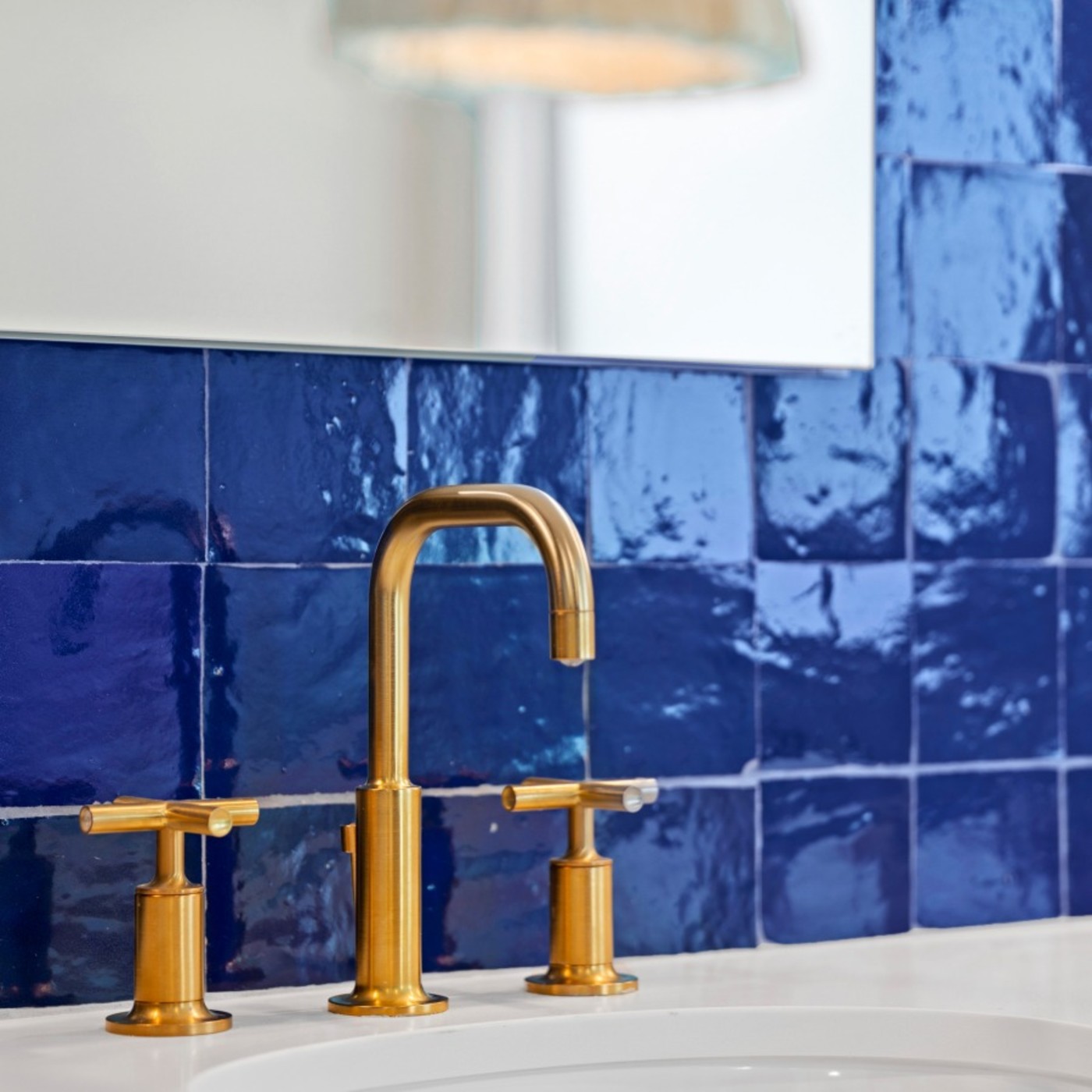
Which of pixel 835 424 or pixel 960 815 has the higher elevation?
pixel 835 424

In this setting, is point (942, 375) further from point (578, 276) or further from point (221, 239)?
point (221, 239)

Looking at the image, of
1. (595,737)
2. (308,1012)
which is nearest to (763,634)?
(595,737)

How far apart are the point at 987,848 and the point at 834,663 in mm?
152

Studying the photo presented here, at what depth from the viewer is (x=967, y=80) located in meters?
1.06

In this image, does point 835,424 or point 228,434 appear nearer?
point 228,434

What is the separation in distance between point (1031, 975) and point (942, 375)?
357mm

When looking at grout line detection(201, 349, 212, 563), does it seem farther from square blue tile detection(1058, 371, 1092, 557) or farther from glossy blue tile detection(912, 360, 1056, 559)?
square blue tile detection(1058, 371, 1092, 557)

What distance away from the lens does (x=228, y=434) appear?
89cm

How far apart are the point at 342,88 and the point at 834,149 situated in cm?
29

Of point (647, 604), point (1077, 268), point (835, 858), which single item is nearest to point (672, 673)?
point (647, 604)

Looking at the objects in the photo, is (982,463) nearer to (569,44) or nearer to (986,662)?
(986,662)

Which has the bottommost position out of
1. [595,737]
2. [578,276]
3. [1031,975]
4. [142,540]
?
[1031,975]

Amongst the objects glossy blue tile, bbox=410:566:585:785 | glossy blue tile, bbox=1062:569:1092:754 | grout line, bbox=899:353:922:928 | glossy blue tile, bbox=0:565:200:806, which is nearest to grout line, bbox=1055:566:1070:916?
glossy blue tile, bbox=1062:569:1092:754

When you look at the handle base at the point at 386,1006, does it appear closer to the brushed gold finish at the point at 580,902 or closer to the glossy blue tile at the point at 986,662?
the brushed gold finish at the point at 580,902
